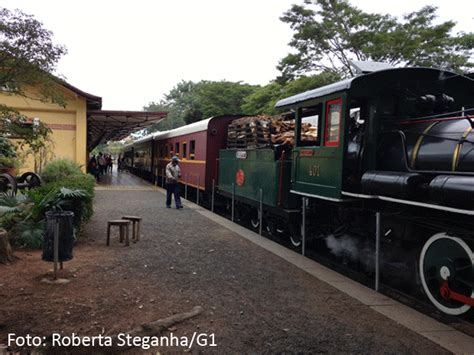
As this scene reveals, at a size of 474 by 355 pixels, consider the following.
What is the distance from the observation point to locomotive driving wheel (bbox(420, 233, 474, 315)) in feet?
15.4

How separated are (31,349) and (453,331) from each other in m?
3.84

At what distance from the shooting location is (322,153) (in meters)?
7.17

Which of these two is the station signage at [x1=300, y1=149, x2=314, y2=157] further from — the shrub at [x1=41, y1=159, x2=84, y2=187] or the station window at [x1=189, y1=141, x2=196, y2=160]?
the station window at [x1=189, y1=141, x2=196, y2=160]

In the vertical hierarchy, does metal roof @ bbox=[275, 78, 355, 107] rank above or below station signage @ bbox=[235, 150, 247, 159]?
above

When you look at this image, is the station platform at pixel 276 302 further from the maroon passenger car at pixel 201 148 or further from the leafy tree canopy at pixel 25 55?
the maroon passenger car at pixel 201 148

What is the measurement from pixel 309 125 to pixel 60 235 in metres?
5.51

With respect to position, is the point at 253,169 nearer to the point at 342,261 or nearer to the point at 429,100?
the point at 342,261

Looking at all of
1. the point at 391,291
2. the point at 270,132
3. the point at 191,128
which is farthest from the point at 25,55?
the point at 191,128

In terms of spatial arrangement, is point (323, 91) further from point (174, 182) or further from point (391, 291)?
point (174, 182)

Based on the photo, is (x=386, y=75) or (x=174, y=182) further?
(x=174, y=182)

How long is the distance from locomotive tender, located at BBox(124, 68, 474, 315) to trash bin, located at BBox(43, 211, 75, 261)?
3.88m

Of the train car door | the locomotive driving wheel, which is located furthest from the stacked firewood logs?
the locomotive driving wheel

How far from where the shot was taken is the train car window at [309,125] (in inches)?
292

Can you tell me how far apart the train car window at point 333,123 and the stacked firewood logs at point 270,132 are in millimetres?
1311
